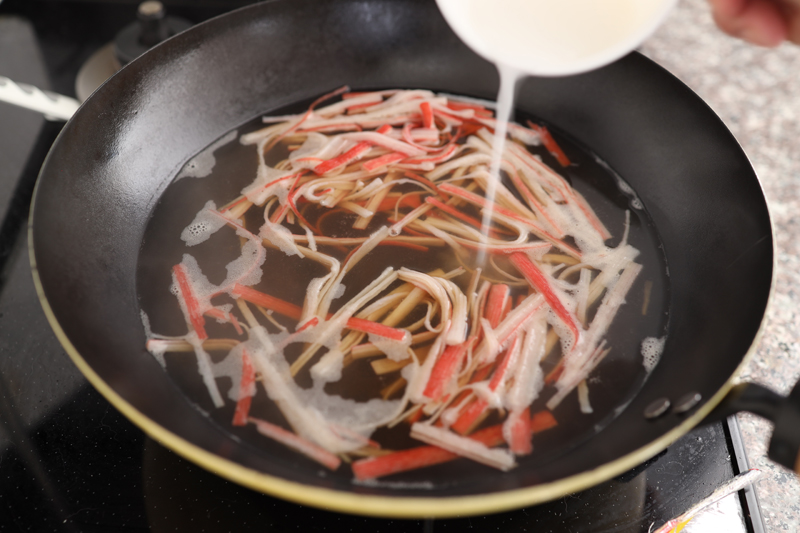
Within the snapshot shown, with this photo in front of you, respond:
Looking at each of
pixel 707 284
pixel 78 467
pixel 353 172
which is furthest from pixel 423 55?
pixel 78 467

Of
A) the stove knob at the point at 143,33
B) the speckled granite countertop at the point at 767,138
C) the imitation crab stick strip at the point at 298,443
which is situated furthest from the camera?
the stove knob at the point at 143,33

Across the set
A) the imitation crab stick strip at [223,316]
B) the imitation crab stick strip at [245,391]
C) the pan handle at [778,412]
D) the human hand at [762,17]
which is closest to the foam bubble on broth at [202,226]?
the imitation crab stick strip at [223,316]

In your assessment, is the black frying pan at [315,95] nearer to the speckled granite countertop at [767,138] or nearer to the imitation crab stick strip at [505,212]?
the imitation crab stick strip at [505,212]

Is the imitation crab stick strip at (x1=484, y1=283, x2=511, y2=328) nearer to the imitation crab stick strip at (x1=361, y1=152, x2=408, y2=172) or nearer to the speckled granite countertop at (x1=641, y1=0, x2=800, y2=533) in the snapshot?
the imitation crab stick strip at (x1=361, y1=152, x2=408, y2=172)

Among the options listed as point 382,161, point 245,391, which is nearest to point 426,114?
point 382,161

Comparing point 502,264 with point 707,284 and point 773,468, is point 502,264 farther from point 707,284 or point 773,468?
point 773,468

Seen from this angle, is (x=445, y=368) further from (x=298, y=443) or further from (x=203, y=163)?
(x=203, y=163)
